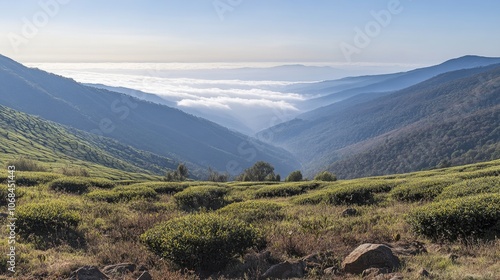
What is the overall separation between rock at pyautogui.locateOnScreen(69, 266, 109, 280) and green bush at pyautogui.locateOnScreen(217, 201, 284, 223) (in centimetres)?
738

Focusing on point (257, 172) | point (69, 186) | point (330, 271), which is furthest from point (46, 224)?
point (257, 172)

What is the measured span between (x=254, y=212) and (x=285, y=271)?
820cm

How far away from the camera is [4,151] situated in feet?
561

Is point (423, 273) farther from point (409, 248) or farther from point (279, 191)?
point (279, 191)

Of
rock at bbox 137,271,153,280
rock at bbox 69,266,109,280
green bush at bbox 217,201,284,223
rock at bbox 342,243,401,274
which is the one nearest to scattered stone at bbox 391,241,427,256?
rock at bbox 342,243,401,274

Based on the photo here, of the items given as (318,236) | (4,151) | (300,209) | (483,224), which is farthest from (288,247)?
(4,151)

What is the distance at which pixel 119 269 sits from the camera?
10742 mm

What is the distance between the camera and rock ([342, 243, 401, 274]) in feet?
33.4

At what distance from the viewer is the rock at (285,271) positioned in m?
10.1

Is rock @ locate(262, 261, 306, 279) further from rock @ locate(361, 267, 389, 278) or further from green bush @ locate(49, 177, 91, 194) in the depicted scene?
green bush @ locate(49, 177, 91, 194)

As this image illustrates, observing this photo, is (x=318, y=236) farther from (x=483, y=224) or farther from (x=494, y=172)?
(x=494, y=172)

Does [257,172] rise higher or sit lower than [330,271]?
lower

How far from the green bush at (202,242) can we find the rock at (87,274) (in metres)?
1.76

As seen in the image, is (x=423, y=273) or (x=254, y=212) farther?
(x=254, y=212)
